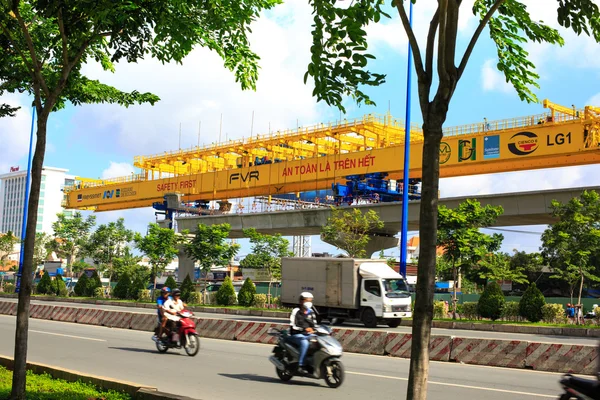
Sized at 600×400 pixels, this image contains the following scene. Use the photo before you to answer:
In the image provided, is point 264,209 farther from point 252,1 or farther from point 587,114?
point 252,1

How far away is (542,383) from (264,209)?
141ft

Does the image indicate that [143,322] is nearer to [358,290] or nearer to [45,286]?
[358,290]

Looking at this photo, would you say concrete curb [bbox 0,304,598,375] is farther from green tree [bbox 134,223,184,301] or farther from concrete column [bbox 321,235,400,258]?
green tree [bbox 134,223,184,301]

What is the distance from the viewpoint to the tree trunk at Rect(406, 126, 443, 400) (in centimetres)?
447

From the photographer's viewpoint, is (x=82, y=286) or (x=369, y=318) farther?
(x=82, y=286)

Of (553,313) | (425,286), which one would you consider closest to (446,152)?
(553,313)

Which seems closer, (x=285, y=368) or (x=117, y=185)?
(x=285, y=368)

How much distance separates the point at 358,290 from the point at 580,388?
1923 cm

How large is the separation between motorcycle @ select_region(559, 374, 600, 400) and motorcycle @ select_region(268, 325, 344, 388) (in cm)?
469

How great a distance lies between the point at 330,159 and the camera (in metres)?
46.5

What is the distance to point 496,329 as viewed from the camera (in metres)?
25.5

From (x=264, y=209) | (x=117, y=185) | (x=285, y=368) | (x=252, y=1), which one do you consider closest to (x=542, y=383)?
(x=285, y=368)

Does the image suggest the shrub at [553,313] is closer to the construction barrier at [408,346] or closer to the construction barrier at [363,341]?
the construction barrier at [363,341]

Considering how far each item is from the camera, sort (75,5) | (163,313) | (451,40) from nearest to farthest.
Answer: (451,40) → (75,5) → (163,313)
